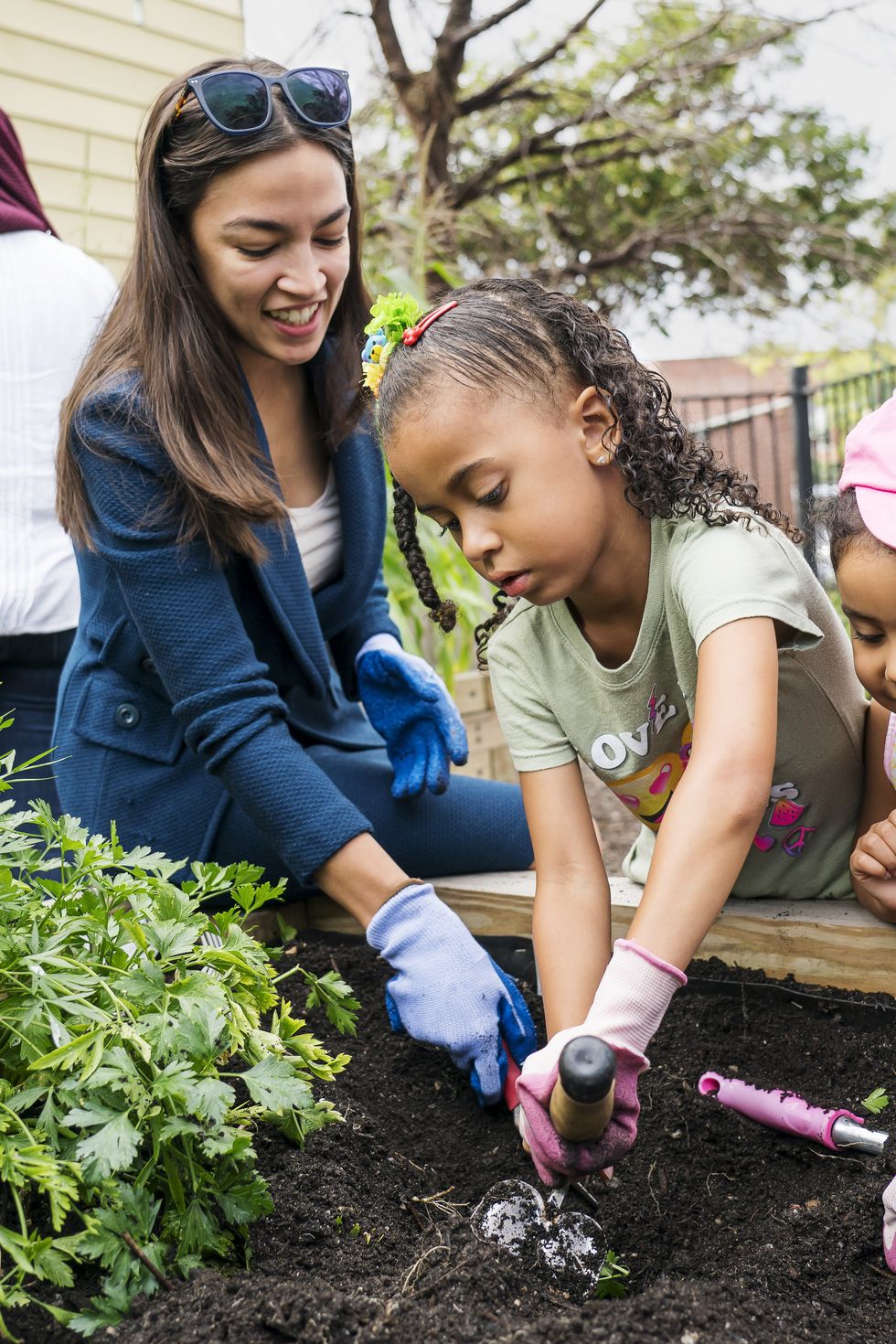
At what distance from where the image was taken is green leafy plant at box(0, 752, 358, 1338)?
1.02 m

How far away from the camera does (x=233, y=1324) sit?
3.26ft

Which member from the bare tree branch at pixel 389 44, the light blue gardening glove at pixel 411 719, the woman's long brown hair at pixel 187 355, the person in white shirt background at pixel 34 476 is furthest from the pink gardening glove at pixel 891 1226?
the bare tree branch at pixel 389 44

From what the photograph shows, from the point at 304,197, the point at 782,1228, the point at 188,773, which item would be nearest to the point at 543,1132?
the point at 782,1228

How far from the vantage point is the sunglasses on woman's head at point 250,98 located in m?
1.93

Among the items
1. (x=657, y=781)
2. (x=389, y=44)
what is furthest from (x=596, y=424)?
(x=389, y=44)

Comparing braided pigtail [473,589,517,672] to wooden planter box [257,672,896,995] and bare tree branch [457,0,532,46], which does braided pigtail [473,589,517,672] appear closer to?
wooden planter box [257,672,896,995]

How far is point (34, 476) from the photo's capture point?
107 inches

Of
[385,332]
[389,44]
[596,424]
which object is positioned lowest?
[596,424]

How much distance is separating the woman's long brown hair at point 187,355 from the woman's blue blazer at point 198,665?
0.04 metres

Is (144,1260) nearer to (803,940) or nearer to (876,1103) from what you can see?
(876,1103)

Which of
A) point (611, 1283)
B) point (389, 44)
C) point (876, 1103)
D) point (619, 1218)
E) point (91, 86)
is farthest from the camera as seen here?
point (389, 44)

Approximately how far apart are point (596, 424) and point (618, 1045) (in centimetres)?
81

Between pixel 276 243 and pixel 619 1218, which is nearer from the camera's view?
pixel 619 1218

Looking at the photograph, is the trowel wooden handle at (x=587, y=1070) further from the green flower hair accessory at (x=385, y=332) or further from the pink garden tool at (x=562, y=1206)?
the green flower hair accessory at (x=385, y=332)
